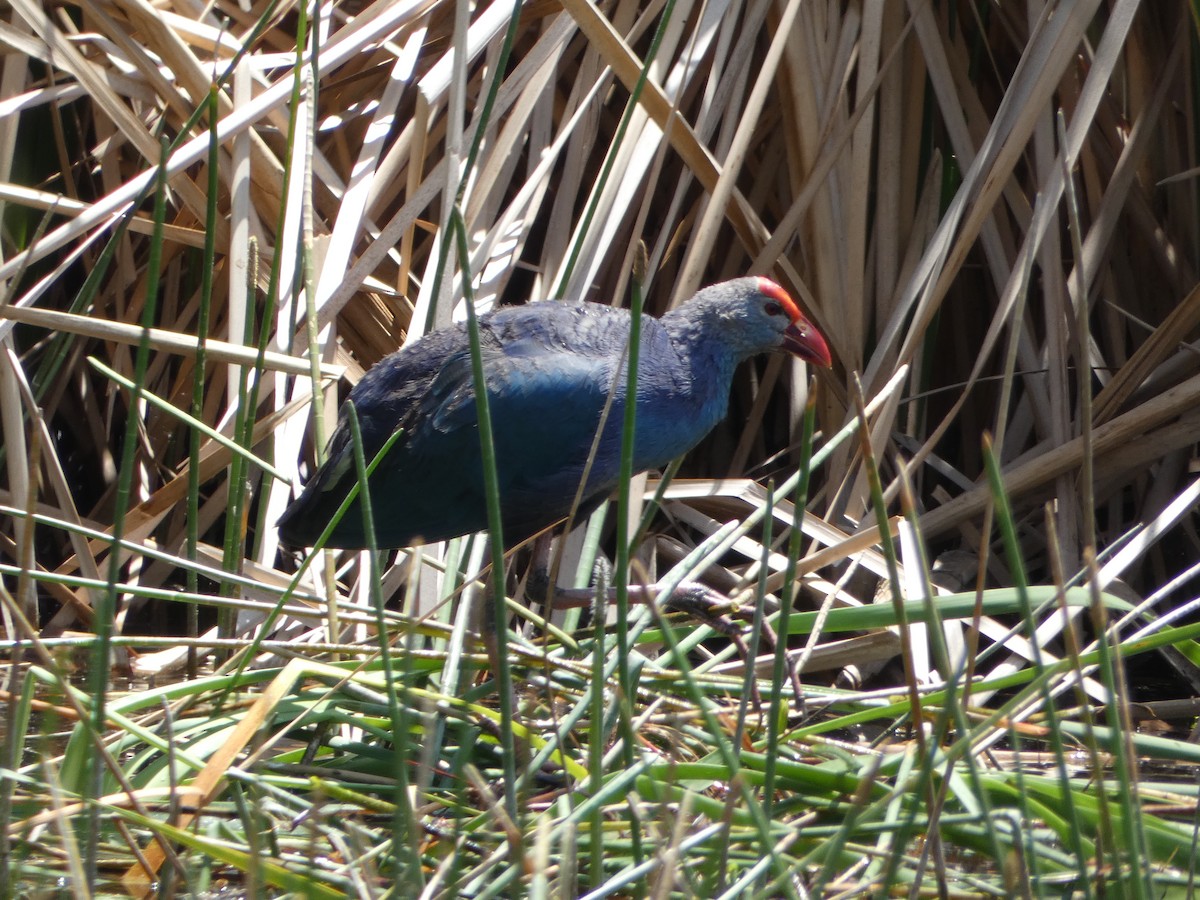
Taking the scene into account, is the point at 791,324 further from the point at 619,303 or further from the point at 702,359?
the point at 619,303

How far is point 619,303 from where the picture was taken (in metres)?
2.33

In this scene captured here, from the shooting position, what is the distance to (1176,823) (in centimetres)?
131

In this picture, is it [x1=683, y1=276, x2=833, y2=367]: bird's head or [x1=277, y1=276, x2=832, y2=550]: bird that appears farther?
[x1=683, y1=276, x2=833, y2=367]: bird's head

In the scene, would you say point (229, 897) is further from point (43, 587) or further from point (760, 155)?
point (760, 155)

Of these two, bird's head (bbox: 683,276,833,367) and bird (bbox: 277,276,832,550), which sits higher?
bird's head (bbox: 683,276,833,367)

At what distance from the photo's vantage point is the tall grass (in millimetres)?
1615

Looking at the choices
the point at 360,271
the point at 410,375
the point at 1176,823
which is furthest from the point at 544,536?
the point at 1176,823

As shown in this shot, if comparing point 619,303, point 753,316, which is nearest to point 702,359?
point 753,316

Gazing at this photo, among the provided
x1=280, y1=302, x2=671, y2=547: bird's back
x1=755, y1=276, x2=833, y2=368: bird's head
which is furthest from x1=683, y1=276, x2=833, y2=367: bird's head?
x1=280, y1=302, x2=671, y2=547: bird's back

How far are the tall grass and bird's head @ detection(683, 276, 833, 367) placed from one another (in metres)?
0.11

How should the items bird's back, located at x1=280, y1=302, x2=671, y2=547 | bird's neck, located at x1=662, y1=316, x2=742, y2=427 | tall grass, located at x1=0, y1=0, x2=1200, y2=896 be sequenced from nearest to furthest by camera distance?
tall grass, located at x1=0, y1=0, x2=1200, y2=896 → bird's back, located at x1=280, y1=302, x2=671, y2=547 → bird's neck, located at x1=662, y1=316, x2=742, y2=427

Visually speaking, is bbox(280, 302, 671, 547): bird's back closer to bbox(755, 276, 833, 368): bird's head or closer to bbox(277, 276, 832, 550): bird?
bbox(277, 276, 832, 550): bird

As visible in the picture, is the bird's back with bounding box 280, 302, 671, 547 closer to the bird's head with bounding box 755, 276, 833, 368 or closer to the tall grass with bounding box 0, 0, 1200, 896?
the tall grass with bounding box 0, 0, 1200, 896

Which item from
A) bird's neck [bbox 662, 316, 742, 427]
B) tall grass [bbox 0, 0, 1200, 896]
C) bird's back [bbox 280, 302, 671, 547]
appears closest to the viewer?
tall grass [bbox 0, 0, 1200, 896]
